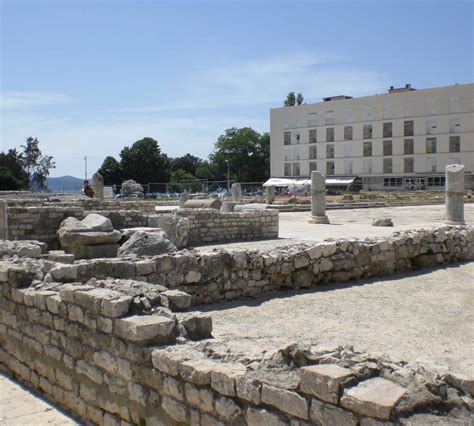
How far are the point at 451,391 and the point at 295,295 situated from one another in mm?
6164

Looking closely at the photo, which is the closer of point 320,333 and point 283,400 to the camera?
point 283,400

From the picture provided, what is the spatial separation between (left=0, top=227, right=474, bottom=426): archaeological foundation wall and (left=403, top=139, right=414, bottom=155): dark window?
63885mm

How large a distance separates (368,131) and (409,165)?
6.75 metres

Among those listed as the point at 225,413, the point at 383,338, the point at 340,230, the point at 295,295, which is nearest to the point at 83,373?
the point at 225,413

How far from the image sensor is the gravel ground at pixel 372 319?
20.8 feet

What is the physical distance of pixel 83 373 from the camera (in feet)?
16.9

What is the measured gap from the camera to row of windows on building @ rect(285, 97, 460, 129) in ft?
213

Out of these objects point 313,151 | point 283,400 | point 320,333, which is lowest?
Result: point 320,333

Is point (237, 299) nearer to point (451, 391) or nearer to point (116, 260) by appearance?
point (116, 260)

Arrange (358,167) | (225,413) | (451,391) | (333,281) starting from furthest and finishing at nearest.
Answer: (358,167), (333,281), (225,413), (451,391)

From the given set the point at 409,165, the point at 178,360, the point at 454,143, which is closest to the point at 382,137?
the point at 409,165

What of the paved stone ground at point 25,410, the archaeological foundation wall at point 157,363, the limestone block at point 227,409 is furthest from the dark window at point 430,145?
the limestone block at point 227,409

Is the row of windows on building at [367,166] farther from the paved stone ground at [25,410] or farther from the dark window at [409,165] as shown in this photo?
the paved stone ground at [25,410]

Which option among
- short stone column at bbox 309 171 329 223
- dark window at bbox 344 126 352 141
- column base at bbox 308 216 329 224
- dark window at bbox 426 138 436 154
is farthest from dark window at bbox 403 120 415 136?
column base at bbox 308 216 329 224
